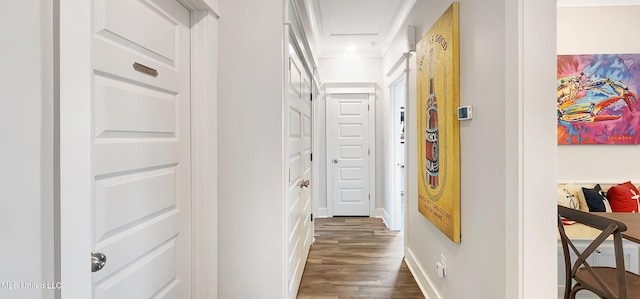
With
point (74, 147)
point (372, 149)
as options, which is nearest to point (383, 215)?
point (372, 149)

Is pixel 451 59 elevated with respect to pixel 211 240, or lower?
elevated

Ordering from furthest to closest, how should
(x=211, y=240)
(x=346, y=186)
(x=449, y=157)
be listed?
(x=346, y=186)
(x=449, y=157)
(x=211, y=240)

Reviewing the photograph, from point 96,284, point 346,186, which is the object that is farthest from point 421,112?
point 346,186

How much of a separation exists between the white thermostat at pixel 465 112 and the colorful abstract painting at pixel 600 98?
5.74 feet

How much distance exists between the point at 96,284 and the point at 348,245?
2.81m

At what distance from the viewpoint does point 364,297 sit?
2256mm

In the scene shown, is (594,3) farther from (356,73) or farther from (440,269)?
(440,269)

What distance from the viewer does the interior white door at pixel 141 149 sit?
897mm

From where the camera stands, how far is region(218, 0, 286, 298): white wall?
5.12 feet

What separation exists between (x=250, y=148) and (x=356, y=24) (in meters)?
2.57

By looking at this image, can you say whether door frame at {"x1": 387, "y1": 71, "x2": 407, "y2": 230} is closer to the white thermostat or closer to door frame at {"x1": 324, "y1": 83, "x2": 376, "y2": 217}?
door frame at {"x1": 324, "y1": 83, "x2": 376, "y2": 217}

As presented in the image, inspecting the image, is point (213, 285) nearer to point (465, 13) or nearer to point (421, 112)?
point (421, 112)

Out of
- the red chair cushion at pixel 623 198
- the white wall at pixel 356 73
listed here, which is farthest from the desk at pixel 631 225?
the white wall at pixel 356 73
